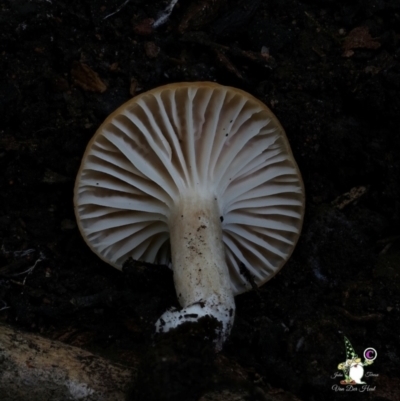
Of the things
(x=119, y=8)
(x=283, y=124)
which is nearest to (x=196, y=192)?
(x=283, y=124)

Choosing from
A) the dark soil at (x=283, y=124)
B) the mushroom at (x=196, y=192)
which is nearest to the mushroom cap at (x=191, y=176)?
the mushroom at (x=196, y=192)

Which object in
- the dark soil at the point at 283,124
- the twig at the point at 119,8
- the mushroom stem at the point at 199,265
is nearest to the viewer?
the mushroom stem at the point at 199,265

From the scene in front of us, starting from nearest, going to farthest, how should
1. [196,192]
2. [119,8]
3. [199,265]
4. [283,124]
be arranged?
[199,265] → [196,192] → [283,124] → [119,8]

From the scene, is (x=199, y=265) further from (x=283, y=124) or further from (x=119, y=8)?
(x=119, y=8)

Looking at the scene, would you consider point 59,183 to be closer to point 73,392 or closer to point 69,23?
point 69,23

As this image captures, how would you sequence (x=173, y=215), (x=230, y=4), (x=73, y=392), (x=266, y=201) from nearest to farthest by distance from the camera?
(x=73, y=392) < (x=173, y=215) < (x=266, y=201) < (x=230, y=4)

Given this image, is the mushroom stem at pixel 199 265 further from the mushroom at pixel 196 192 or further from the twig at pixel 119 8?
the twig at pixel 119 8

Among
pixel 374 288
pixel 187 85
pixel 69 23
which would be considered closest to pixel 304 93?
pixel 187 85
